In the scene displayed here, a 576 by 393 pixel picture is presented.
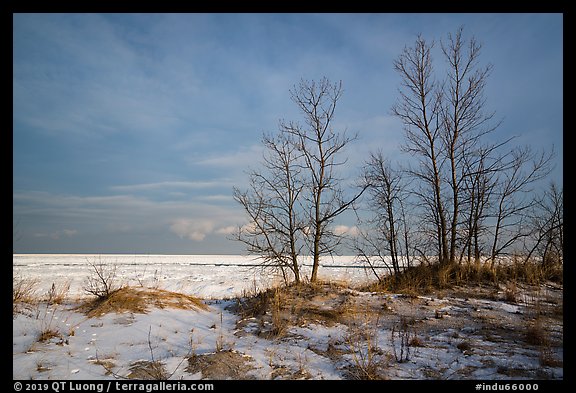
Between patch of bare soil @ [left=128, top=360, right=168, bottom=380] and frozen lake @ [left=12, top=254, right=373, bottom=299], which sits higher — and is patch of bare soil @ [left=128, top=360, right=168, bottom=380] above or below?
above

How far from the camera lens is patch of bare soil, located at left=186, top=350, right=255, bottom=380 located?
4.38 m

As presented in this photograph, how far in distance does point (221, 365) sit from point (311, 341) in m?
1.83

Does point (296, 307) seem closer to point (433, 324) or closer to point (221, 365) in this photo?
point (433, 324)

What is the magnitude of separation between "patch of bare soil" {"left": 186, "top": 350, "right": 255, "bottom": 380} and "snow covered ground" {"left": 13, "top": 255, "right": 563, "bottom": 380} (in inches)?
0.6

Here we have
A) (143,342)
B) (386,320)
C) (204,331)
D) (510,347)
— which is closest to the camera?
(510,347)

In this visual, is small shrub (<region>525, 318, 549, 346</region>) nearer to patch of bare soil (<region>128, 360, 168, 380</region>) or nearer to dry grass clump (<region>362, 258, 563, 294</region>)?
dry grass clump (<region>362, 258, 563, 294</region>)

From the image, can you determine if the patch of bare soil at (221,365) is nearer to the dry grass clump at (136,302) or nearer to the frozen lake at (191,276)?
the dry grass clump at (136,302)

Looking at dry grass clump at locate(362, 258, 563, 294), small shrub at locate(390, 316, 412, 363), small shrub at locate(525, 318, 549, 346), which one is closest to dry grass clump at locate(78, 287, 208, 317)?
small shrub at locate(390, 316, 412, 363)

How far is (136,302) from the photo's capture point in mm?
7559

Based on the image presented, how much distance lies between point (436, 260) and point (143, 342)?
990 cm

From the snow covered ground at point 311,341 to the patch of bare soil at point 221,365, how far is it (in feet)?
0.05
